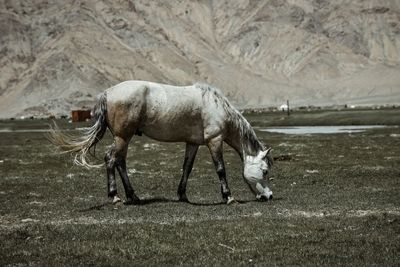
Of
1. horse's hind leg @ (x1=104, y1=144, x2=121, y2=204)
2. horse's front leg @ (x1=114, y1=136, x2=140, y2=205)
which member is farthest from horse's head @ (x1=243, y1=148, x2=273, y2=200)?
horse's hind leg @ (x1=104, y1=144, x2=121, y2=204)

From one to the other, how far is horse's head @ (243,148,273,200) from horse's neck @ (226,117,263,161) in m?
0.27

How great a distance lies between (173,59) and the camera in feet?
578

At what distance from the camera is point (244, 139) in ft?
61.3

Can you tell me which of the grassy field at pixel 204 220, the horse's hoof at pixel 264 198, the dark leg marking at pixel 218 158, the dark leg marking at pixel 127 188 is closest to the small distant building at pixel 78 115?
the grassy field at pixel 204 220

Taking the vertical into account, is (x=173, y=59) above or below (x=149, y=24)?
below

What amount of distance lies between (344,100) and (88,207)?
156m

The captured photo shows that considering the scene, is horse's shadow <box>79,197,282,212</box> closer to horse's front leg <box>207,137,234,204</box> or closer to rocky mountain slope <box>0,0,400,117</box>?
horse's front leg <box>207,137,234,204</box>

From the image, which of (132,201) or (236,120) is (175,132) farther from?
(132,201)

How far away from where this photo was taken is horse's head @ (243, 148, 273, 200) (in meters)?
18.2

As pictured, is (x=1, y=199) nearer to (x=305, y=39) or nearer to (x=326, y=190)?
(x=326, y=190)

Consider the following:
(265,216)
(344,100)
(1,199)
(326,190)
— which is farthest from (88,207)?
(344,100)

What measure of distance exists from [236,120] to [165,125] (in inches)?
87.0

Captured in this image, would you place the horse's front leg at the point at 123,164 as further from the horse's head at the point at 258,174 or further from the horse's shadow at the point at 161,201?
the horse's head at the point at 258,174

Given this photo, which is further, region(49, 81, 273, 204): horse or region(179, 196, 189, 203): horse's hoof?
region(179, 196, 189, 203): horse's hoof
